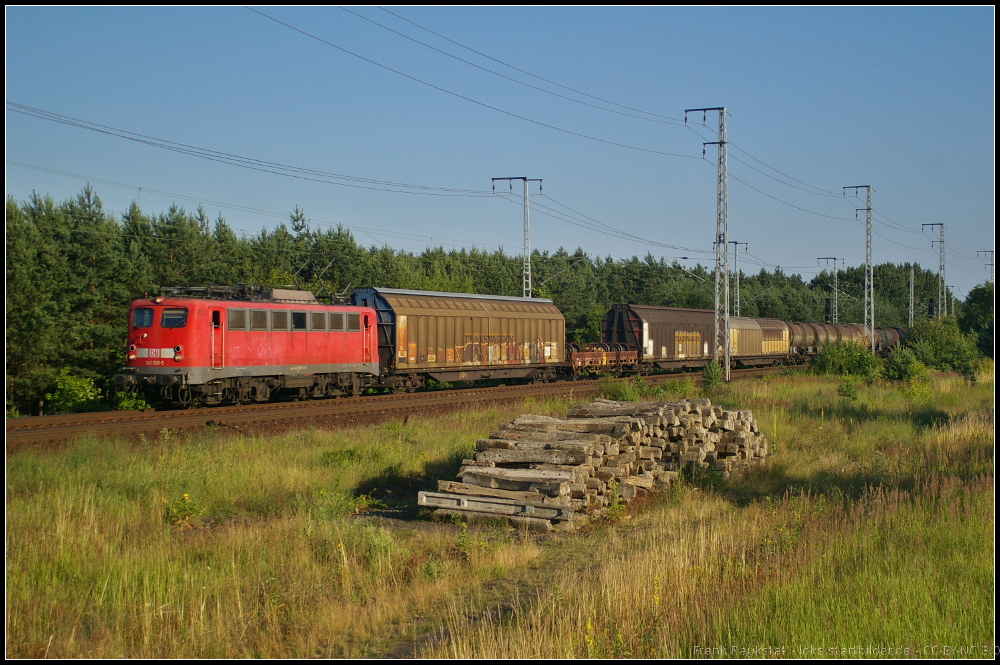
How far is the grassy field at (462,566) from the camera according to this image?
5.88 metres

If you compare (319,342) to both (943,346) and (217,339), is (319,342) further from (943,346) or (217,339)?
(943,346)

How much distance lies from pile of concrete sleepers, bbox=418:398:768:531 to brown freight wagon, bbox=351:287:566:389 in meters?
14.5

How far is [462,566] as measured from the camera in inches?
321

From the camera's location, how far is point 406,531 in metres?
9.88

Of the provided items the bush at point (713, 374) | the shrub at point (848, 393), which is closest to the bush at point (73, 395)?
the bush at point (713, 374)

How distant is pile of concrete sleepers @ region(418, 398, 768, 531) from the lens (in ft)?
33.4

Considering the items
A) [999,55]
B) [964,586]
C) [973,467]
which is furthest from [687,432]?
[999,55]

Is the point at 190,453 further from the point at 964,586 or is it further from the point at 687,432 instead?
the point at 964,586

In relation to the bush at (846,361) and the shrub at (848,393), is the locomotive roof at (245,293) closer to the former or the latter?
the shrub at (848,393)

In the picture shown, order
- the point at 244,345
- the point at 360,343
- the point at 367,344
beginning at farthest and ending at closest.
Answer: the point at 367,344
the point at 360,343
the point at 244,345

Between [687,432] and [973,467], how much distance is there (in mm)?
4650

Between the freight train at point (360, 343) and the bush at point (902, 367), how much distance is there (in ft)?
30.9

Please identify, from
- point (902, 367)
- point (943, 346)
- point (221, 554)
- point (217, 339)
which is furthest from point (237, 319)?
→ point (943, 346)

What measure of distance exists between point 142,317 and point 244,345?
9.48 ft
